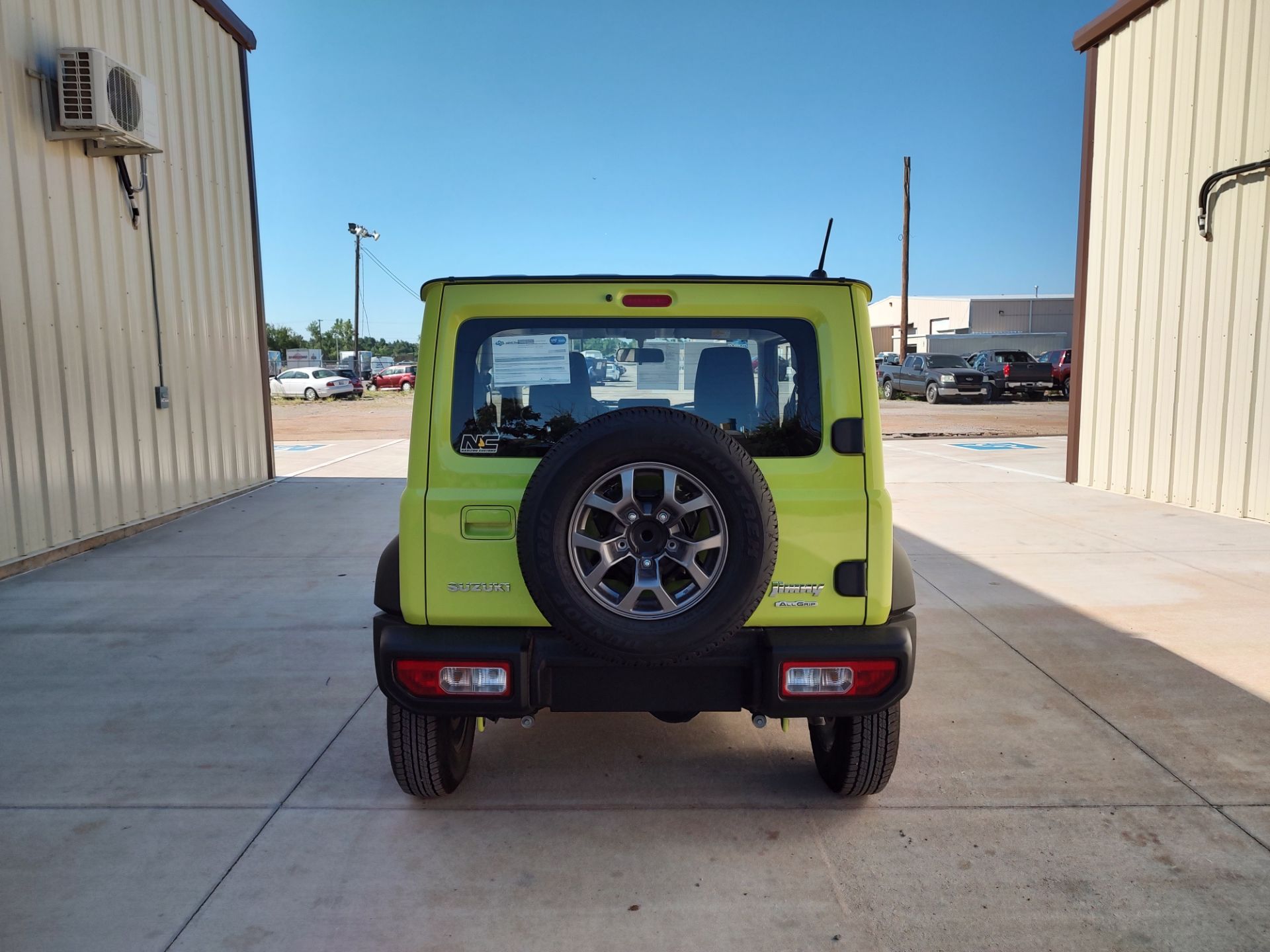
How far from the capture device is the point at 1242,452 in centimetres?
845

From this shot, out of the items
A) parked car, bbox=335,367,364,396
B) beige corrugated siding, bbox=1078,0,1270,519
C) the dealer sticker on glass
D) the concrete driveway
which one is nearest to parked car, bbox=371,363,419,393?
parked car, bbox=335,367,364,396

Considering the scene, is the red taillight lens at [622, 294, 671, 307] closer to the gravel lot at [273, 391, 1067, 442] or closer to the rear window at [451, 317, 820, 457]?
the rear window at [451, 317, 820, 457]

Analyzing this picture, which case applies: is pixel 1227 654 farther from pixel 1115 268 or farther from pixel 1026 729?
pixel 1115 268

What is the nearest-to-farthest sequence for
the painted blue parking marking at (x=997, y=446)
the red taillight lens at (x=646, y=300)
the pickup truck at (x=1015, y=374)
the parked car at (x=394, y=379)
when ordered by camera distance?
the red taillight lens at (x=646, y=300) → the painted blue parking marking at (x=997, y=446) → the pickup truck at (x=1015, y=374) → the parked car at (x=394, y=379)

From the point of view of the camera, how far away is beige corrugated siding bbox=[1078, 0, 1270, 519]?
8.24 meters

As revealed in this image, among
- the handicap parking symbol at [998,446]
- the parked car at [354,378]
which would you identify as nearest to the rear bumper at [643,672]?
the handicap parking symbol at [998,446]

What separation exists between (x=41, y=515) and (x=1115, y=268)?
11029 millimetres

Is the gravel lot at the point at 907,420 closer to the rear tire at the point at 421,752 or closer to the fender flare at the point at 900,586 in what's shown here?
the fender flare at the point at 900,586

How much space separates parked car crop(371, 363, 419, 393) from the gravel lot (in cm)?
1485

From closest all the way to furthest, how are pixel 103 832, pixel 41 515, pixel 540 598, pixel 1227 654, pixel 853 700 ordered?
1. pixel 540 598
2. pixel 853 700
3. pixel 103 832
4. pixel 1227 654
5. pixel 41 515

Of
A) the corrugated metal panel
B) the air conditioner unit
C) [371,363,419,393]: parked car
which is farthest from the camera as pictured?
the corrugated metal panel

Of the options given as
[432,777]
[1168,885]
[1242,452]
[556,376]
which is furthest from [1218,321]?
[432,777]

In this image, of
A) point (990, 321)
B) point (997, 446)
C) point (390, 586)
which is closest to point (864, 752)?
point (390, 586)

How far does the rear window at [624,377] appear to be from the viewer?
9.48ft
